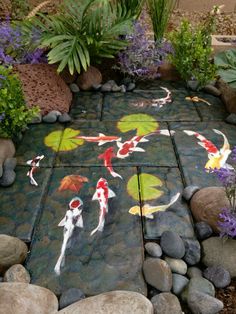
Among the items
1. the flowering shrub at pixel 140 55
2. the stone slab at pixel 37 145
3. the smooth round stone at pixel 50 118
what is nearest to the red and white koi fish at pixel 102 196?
the stone slab at pixel 37 145

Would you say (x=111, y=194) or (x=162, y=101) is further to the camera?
(x=162, y=101)

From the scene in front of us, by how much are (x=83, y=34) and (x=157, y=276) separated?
283 cm

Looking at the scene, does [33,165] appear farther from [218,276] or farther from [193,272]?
[218,276]

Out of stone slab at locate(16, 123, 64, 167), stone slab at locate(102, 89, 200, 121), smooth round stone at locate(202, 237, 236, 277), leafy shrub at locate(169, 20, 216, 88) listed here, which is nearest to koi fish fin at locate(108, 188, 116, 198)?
stone slab at locate(16, 123, 64, 167)

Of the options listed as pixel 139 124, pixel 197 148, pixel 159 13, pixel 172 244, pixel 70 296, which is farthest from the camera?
pixel 159 13

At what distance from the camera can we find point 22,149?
10.1ft

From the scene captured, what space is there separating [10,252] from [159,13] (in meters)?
3.16

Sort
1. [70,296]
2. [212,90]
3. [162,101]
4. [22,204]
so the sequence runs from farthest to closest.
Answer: [212,90] < [162,101] < [22,204] < [70,296]

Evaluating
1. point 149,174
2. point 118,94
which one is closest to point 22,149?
point 149,174

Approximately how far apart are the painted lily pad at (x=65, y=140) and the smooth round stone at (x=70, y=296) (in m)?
1.39

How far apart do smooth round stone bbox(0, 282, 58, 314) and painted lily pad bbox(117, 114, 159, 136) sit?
174 cm

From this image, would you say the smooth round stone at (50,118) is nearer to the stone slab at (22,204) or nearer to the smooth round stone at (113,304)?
the stone slab at (22,204)

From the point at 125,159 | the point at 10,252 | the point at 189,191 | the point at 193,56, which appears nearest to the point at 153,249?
the point at 189,191

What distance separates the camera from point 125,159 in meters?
2.95
